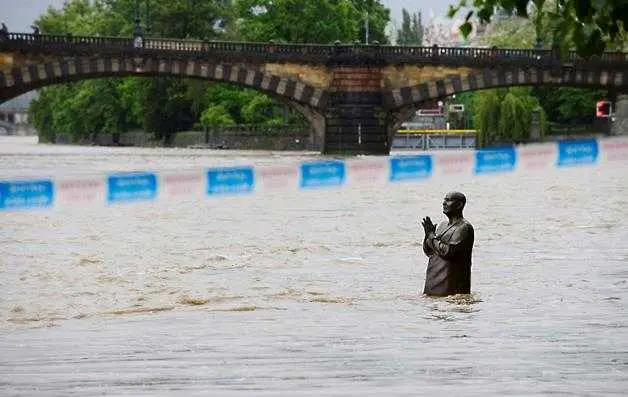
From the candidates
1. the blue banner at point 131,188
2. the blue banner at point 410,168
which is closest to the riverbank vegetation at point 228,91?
the blue banner at point 410,168

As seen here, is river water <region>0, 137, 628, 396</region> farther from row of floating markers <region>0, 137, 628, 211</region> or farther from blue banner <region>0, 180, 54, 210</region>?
row of floating markers <region>0, 137, 628, 211</region>

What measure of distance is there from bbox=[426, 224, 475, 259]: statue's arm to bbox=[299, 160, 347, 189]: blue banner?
33090 mm

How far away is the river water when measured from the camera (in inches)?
456

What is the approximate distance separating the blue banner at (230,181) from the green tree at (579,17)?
34306 mm

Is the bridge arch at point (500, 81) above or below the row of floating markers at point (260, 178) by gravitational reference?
above

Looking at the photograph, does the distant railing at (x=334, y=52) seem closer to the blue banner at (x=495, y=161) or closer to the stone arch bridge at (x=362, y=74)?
the stone arch bridge at (x=362, y=74)

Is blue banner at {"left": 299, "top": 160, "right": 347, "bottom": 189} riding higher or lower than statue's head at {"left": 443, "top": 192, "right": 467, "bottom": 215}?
lower

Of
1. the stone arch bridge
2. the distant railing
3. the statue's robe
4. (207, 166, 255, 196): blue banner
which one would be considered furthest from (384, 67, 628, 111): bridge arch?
the statue's robe

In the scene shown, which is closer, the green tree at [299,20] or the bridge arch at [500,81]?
the bridge arch at [500,81]

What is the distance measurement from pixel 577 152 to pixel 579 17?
73776mm

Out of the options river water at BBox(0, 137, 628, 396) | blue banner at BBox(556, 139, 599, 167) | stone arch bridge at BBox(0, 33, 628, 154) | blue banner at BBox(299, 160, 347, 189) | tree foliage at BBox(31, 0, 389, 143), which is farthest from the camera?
tree foliage at BBox(31, 0, 389, 143)

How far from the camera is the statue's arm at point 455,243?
15.1 m

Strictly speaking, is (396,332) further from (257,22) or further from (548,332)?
(257,22)

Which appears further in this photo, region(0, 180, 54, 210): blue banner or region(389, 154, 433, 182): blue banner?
region(389, 154, 433, 182): blue banner
